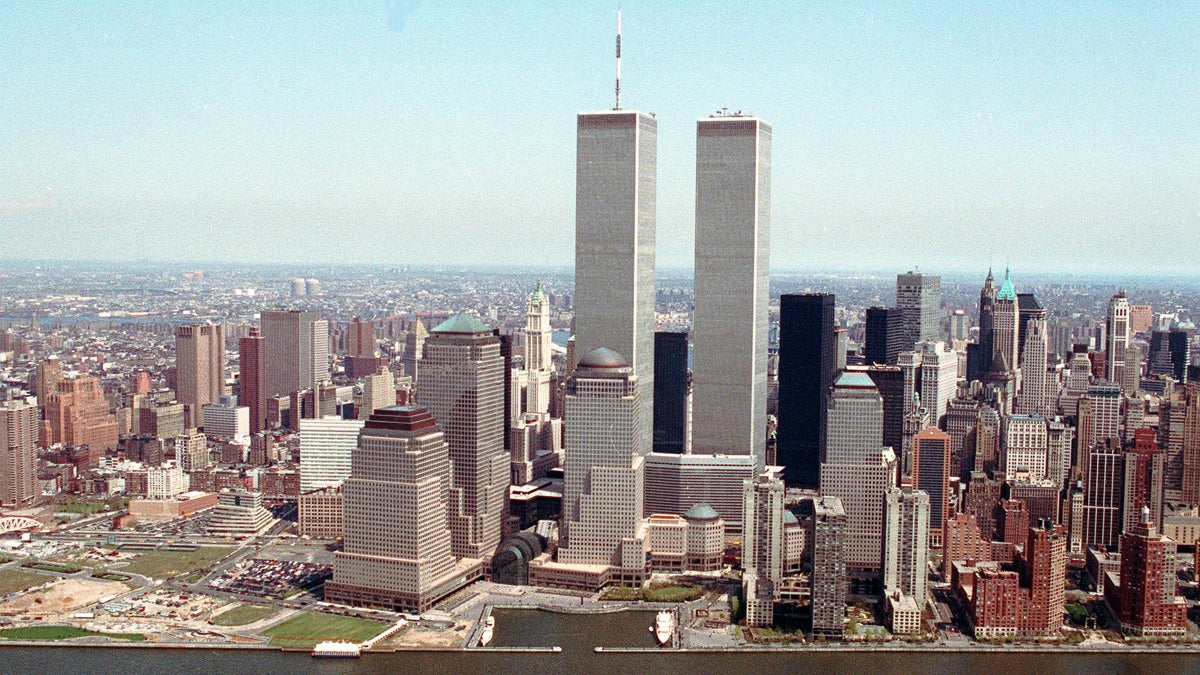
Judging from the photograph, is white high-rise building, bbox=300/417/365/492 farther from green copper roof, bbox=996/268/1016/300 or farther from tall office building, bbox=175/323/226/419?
green copper roof, bbox=996/268/1016/300

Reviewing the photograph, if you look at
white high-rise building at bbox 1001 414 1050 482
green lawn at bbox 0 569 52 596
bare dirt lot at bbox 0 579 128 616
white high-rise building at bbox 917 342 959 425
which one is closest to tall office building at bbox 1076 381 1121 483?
white high-rise building at bbox 1001 414 1050 482

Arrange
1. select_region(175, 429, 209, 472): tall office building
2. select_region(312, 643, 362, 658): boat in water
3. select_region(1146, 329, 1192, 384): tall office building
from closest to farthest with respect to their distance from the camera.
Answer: select_region(312, 643, 362, 658): boat in water → select_region(175, 429, 209, 472): tall office building → select_region(1146, 329, 1192, 384): tall office building

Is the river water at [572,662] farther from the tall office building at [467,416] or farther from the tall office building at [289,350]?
the tall office building at [289,350]

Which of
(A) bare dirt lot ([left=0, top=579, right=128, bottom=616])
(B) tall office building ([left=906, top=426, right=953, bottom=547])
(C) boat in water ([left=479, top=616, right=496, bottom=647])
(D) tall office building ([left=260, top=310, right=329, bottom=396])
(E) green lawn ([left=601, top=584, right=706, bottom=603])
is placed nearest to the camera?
(C) boat in water ([left=479, top=616, right=496, bottom=647])

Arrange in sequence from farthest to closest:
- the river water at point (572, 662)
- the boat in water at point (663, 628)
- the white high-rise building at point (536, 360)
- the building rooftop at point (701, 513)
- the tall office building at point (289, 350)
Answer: the tall office building at point (289, 350)
the white high-rise building at point (536, 360)
the building rooftop at point (701, 513)
the boat in water at point (663, 628)
the river water at point (572, 662)

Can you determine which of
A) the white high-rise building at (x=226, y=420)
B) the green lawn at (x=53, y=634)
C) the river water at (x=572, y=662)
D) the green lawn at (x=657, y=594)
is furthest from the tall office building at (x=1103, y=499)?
the white high-rise building at (x=226, y=420)

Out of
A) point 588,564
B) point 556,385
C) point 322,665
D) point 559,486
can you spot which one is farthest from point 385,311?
point 322,665

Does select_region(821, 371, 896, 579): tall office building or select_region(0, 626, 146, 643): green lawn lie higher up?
select_region(821, 371, 896, 579): tall office building
